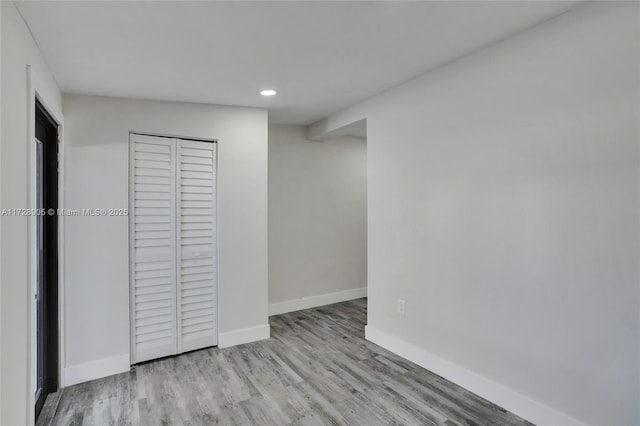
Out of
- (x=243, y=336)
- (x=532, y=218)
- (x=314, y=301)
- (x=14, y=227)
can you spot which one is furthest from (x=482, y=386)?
(x=14, y=227)

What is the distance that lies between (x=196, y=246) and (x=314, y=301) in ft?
6.44

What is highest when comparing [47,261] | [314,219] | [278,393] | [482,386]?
[314,219]

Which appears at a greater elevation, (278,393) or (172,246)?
(172,246)

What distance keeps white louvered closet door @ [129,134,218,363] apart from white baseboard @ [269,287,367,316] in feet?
3.69

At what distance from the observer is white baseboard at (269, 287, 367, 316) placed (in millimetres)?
4387

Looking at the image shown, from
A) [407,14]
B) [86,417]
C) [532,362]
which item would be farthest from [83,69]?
[532,362]

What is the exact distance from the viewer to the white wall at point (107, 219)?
277 cm

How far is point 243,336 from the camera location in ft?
11.3

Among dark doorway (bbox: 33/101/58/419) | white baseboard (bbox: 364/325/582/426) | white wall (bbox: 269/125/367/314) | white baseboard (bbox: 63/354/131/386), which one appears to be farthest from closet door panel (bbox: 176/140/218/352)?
white baseboard (bbox: 364/325/582/426)

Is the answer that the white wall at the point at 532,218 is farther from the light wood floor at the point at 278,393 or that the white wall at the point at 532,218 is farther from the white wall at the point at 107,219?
the white wall at the point at 107,219

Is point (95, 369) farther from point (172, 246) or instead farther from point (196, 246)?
point (196, 246)

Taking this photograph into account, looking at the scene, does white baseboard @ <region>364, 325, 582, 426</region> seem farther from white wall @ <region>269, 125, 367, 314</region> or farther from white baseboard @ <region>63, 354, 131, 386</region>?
white baseboard @ <region>63, 354, 131, 386</region>

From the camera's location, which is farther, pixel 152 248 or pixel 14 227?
pixel 152 248

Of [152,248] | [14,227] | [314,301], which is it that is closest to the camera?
[14,227]
